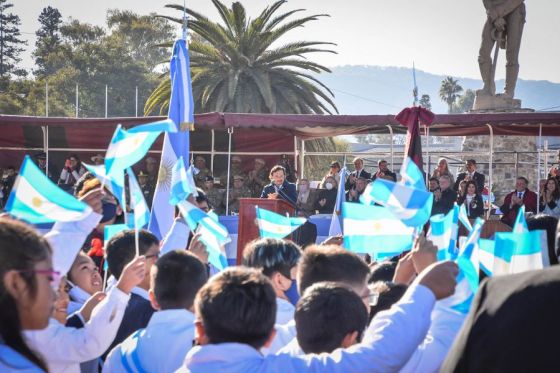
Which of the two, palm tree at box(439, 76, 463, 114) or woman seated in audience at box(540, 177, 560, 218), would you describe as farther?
palm tree at box(439, 76, 463, 114)

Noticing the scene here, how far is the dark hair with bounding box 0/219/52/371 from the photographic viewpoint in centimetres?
247

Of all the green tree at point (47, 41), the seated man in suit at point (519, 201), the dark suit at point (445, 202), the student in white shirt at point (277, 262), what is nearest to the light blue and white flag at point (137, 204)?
the student in white shirt at point (277, 262)

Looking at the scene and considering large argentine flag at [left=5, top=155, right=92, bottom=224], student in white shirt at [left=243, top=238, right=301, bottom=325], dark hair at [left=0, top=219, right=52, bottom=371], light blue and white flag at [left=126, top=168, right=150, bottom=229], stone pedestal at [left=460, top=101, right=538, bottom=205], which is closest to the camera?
dark hair at [left=0, top=219, right=52, bottom=371]

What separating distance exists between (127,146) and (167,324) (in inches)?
53.4

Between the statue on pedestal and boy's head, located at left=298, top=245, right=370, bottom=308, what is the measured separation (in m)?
17.2

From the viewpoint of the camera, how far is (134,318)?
4504 millimetres

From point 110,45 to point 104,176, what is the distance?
55.7 metres

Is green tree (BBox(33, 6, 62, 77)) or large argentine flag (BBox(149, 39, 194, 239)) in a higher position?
green tree (BBox(33, 6, 62, 77))

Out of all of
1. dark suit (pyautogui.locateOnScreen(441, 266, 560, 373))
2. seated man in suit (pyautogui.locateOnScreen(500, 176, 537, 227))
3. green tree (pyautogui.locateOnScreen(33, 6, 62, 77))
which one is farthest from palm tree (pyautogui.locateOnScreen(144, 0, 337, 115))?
green tree (pyautogui.locateOnScreen(33, 6, 62, 77))

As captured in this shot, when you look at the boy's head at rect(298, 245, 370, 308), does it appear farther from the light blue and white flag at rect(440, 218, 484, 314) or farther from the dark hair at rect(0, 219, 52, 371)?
the dark hair at rect(0, 219, 52, 371)

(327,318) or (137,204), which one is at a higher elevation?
(137,204)

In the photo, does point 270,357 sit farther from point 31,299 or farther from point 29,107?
point 29,107

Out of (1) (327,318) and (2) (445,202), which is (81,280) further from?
(2) (445,202)

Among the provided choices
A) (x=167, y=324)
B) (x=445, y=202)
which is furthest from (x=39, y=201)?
(x=445, y=202)
